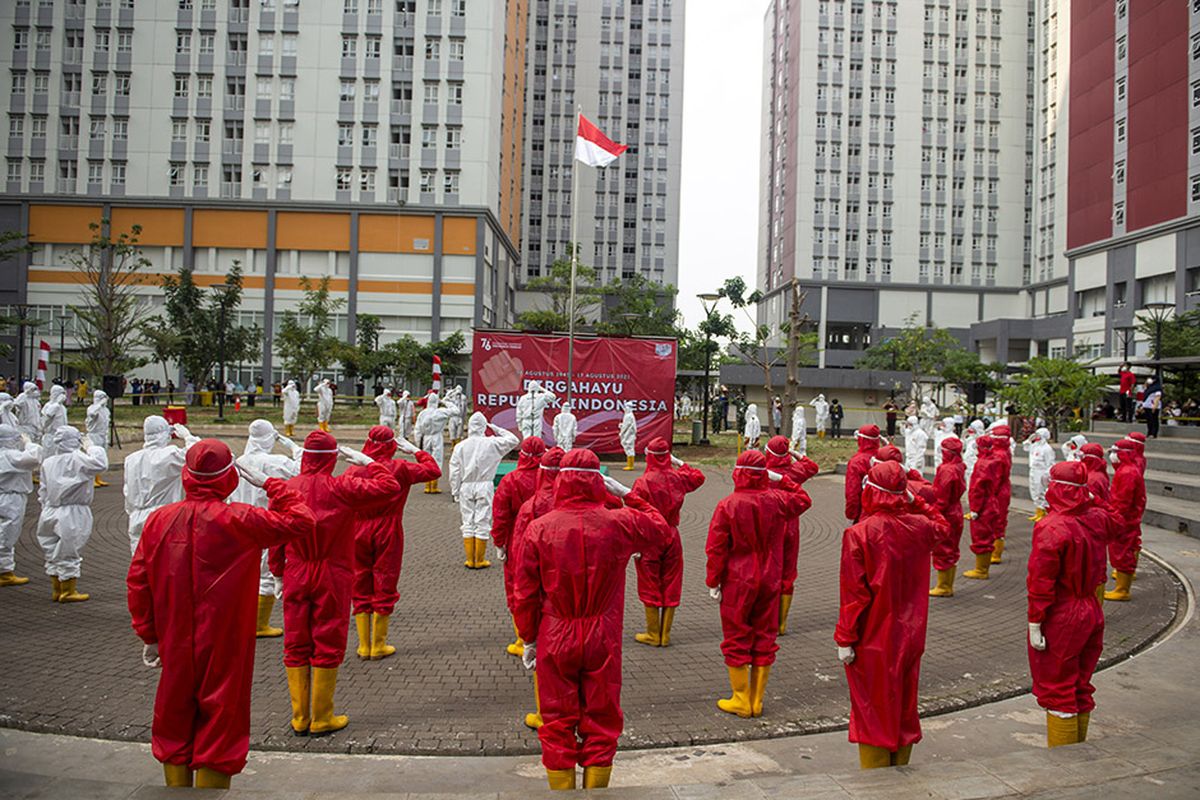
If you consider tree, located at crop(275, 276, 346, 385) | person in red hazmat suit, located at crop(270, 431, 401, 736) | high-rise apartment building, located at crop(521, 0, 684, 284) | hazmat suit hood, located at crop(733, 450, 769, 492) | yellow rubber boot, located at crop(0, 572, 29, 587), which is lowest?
yellow rubber boot, located at crop(0, 572, 29, 587)

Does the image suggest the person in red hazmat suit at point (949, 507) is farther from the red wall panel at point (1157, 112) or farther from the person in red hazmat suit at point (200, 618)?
the red wall panel at point (1157, 112)

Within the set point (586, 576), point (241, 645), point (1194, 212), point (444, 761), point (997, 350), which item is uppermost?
point (1194, 212)

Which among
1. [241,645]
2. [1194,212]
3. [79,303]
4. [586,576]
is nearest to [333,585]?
[241,645]

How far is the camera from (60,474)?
8352mm

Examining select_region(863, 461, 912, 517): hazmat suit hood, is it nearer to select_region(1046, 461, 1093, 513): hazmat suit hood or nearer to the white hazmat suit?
select_region(1046, 461, 1093, 513): hazmat suit hood

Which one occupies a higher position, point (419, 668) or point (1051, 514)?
point (1051, 514)

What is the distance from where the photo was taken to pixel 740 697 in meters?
5.77

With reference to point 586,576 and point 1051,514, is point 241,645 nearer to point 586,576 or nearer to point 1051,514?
point 586,576

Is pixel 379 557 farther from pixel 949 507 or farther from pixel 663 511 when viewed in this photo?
pixel 949 507

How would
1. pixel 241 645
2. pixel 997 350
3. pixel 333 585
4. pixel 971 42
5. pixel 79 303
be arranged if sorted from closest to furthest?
pixel 241 645 < pixel 333 585 < pixel 79 303 < pixel 997 350 < pixel 971 42

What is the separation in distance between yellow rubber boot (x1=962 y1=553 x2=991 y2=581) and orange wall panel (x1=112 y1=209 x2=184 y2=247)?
55086mm

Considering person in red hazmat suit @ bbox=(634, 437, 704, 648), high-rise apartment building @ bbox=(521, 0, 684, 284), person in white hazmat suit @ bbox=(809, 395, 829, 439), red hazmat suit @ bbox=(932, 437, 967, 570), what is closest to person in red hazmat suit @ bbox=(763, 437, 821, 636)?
person in red hazmat suit @ bbox=(634, 437, 704, 648)

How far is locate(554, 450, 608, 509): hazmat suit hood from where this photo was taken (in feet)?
14.2

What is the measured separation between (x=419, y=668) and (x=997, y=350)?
214ft
